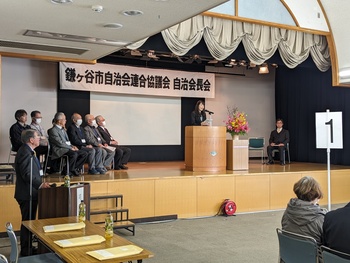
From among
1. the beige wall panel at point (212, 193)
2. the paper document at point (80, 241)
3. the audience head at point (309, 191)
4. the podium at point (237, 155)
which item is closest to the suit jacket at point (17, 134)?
the beige wall panel at point (212, 193)

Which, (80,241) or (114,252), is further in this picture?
(80,241)

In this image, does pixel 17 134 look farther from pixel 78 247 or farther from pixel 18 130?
pixel 78 247

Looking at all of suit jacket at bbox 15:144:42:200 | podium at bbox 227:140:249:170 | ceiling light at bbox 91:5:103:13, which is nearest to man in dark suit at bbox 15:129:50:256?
suit jacket at bbox 15:144:42:200

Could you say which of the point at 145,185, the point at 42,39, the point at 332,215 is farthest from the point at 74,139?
the point at 332,215

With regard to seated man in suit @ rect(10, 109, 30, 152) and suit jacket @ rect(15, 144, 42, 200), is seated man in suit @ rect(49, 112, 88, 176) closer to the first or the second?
seated man in suit @ rect(10, 109, 30, 152)

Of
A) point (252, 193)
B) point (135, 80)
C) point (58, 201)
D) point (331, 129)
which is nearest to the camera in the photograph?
point (58, 201)

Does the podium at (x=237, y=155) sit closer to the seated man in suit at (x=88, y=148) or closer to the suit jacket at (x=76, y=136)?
the seated man in suit at (x=88, y=148)

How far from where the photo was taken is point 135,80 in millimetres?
11453

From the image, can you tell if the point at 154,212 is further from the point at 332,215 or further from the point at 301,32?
the point at 301,32

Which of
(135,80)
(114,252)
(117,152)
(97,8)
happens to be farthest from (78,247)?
(135,80)

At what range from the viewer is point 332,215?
10.0 ft

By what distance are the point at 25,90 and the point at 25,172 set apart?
5951 millimetres

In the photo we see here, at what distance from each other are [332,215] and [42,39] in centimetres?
417

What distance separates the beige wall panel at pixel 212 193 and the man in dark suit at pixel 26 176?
3.42m
